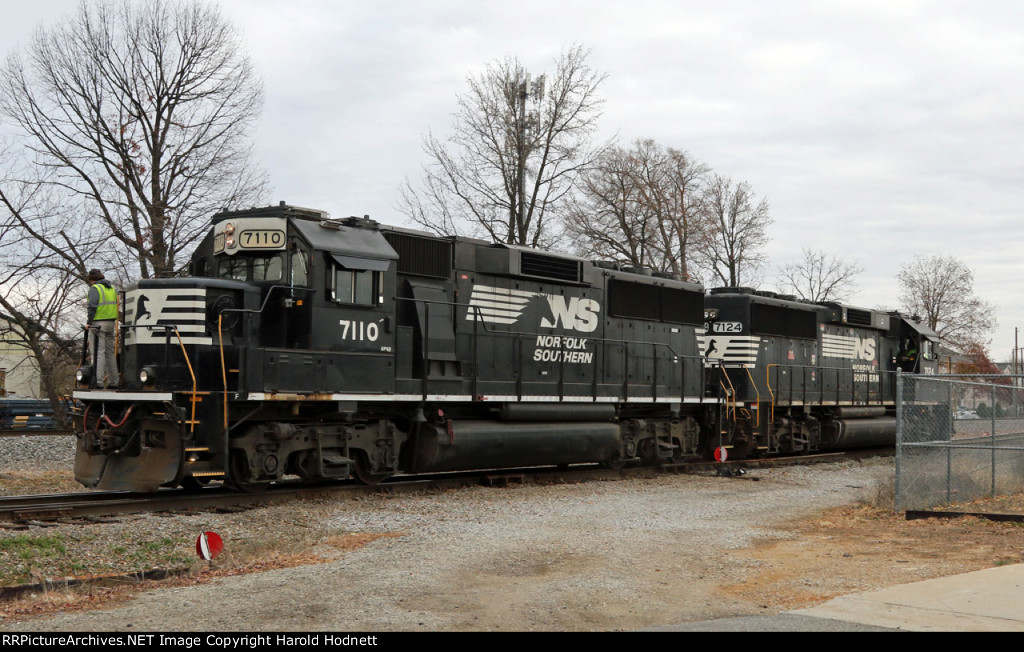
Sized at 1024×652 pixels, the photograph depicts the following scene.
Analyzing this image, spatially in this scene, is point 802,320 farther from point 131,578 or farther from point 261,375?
point 131,578

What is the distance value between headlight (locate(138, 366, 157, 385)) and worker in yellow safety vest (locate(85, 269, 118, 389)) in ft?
2.39

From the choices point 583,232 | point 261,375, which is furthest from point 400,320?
point 583,232

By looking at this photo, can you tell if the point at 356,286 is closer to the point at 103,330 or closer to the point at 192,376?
the point at 192,376

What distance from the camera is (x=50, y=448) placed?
2083 cm

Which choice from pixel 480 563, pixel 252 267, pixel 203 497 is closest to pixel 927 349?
pixel 252 267

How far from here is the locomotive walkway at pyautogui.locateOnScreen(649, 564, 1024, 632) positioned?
6.23 metres

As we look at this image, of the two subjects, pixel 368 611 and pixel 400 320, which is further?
pixel 400 320

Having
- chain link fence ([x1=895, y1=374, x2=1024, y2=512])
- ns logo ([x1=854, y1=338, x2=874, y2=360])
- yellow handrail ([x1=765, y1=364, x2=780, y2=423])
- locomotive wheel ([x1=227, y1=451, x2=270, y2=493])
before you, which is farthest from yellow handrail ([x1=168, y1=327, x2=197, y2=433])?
ns logo ([x1=854, y1=338, x2=874, y2=360])

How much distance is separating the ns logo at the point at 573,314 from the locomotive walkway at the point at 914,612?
10.0 m

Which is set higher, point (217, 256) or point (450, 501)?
point (217, 256)

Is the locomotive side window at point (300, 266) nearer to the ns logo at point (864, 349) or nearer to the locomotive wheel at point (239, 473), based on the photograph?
the locomotive wheel at point (239, 473)

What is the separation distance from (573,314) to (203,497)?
775cm

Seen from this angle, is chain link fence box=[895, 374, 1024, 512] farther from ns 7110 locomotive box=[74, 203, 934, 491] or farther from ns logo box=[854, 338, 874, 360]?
ns logo box=[854, 338, 874, 360]
